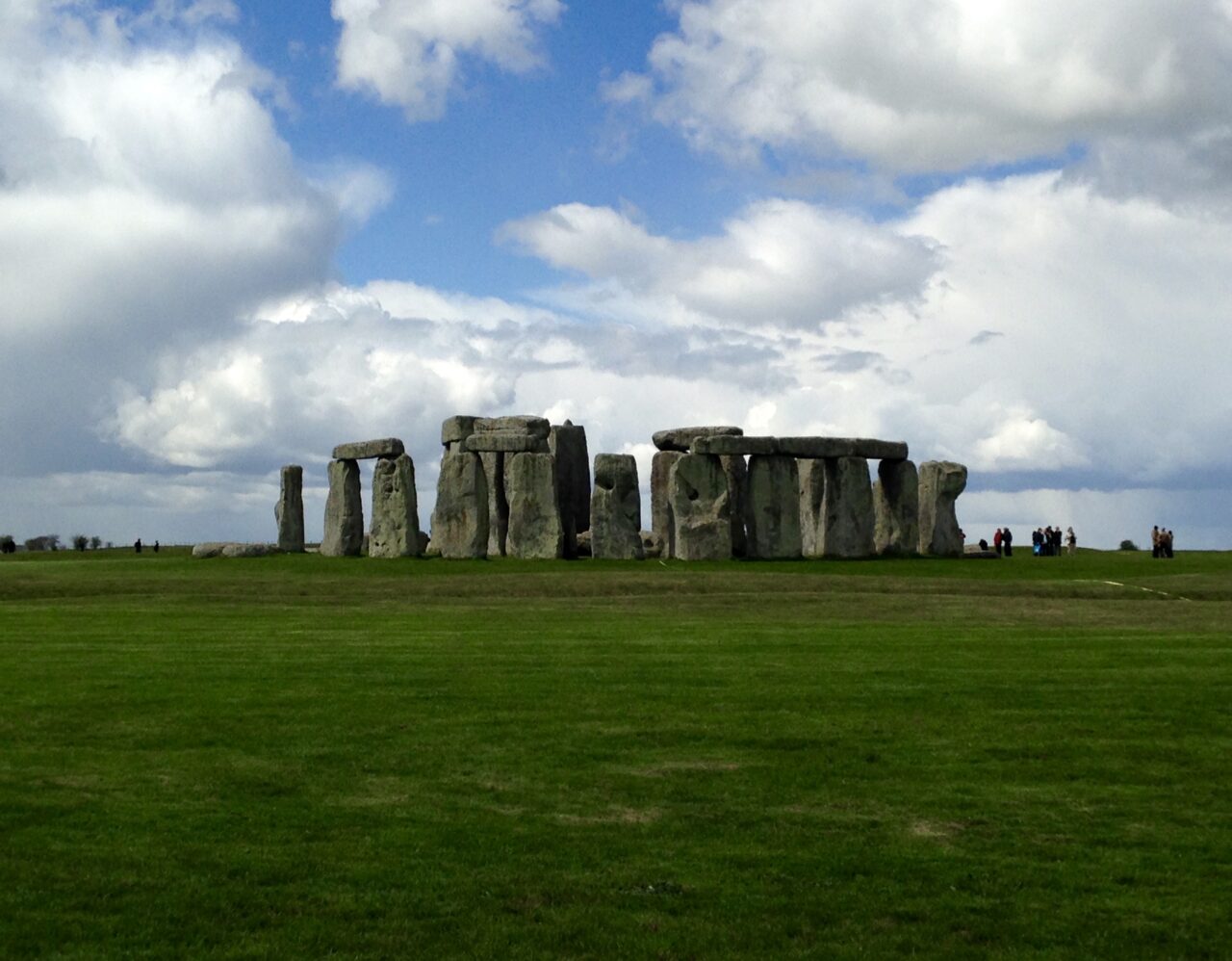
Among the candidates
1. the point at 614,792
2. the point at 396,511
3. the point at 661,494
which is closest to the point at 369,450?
the point at 396,511

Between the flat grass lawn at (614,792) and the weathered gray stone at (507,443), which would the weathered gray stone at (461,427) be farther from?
the flat grass lawn at (614,792)

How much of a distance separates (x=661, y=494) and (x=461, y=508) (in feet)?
22.9

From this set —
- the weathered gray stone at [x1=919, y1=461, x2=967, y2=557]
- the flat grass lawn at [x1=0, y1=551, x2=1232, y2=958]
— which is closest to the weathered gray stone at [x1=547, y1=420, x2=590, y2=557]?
the weathered gray stone at [x1=919, y1=461, x2=967, y2=557]

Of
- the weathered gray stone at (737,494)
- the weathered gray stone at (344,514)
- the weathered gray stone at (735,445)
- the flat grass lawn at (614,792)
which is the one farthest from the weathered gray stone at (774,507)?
the flat grass lawn at (614,792)

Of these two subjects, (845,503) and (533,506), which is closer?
(533,506)

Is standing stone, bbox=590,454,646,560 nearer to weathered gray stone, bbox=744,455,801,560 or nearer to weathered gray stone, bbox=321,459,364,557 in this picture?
weathered gray stone, bbox=744,455,801,560

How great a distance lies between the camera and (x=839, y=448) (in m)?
41.1

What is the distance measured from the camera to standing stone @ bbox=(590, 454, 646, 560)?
128 feet

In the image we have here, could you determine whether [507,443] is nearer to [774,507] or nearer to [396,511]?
[396,511]

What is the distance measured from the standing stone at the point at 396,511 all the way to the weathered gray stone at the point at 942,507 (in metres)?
15.5

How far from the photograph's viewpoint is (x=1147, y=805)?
1042 centimetres

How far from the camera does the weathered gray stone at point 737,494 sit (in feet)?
136

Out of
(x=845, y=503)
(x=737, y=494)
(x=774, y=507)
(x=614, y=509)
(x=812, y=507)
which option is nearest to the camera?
(x=614, y=509)

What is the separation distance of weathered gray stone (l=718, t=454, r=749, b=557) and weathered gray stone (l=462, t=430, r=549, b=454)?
5.14 m
